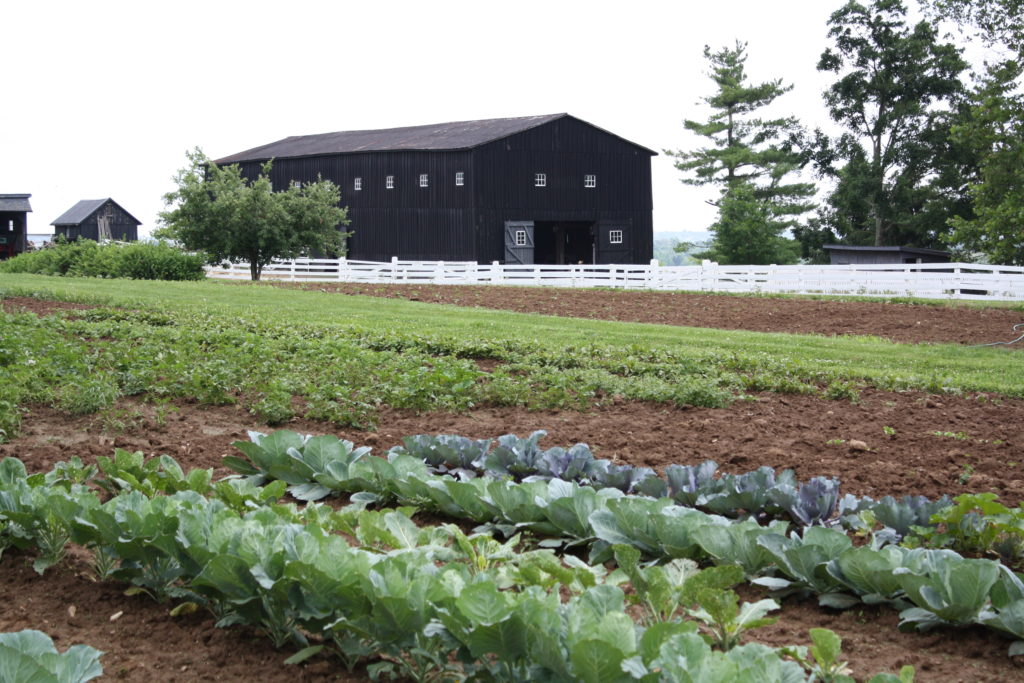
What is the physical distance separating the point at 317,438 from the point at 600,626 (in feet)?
9.40

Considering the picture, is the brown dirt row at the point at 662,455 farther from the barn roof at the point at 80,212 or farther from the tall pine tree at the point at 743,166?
the barn roof at the point at 80,212

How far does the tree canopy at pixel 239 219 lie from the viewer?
103ft

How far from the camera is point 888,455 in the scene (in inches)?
229

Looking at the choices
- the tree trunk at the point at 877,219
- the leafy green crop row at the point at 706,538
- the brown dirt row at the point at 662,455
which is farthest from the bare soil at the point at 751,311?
→ the tree trunk at the point at 877,219

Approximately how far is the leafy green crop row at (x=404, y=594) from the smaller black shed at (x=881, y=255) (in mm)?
34650

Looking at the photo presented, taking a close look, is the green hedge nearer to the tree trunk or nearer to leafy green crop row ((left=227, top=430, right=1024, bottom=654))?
leafy green crop row ((left=227, top=430, right=1024, bottom=654))

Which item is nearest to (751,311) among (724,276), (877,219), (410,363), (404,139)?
(724,276)

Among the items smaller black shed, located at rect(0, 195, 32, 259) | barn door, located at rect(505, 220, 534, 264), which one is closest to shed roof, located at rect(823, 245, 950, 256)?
barn door, located at rect(505, 220, 534, 264)

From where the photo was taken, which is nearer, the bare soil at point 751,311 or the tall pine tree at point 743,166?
the bare soil at point 751,311

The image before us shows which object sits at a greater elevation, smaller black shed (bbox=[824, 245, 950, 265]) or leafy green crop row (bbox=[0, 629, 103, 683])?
smaller black shed (bbox=[824, 245, 950, 265])

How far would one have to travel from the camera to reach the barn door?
39.1 meters

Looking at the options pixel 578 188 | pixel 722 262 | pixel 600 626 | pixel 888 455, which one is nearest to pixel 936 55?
pixel 722 262

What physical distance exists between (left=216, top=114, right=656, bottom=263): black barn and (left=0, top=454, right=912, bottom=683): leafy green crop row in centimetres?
3486

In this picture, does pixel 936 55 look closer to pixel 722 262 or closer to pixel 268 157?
pixel 722 262
